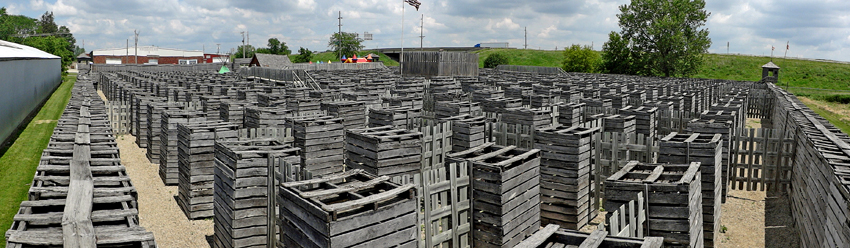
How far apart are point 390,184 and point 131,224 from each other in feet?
9.88

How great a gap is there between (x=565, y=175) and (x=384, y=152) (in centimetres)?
355

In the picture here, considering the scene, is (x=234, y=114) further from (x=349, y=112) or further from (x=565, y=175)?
(x=565, y=175)

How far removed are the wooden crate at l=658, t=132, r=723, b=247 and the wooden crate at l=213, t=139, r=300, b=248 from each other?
6892mm

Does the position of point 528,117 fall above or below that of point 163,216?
above

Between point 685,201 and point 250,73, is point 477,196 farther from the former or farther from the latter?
point 250,73

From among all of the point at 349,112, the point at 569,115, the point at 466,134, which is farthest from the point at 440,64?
the point at 466,134

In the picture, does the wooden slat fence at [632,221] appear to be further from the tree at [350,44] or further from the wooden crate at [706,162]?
the tree at [350,44]

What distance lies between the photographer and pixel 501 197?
28.0 ft

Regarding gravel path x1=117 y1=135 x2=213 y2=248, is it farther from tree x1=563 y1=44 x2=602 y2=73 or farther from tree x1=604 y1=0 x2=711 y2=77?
tree x1=563 y1=44 x2=602 y2=73

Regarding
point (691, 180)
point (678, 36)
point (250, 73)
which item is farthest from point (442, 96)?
point (678, 36)

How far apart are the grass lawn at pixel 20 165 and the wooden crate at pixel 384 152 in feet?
20.6

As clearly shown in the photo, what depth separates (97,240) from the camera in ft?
19.1

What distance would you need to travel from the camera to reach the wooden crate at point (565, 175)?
10969 mm

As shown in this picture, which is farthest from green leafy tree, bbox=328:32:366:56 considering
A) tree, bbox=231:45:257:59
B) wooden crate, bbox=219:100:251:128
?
wooden crate, bbox=219:100:251:128
